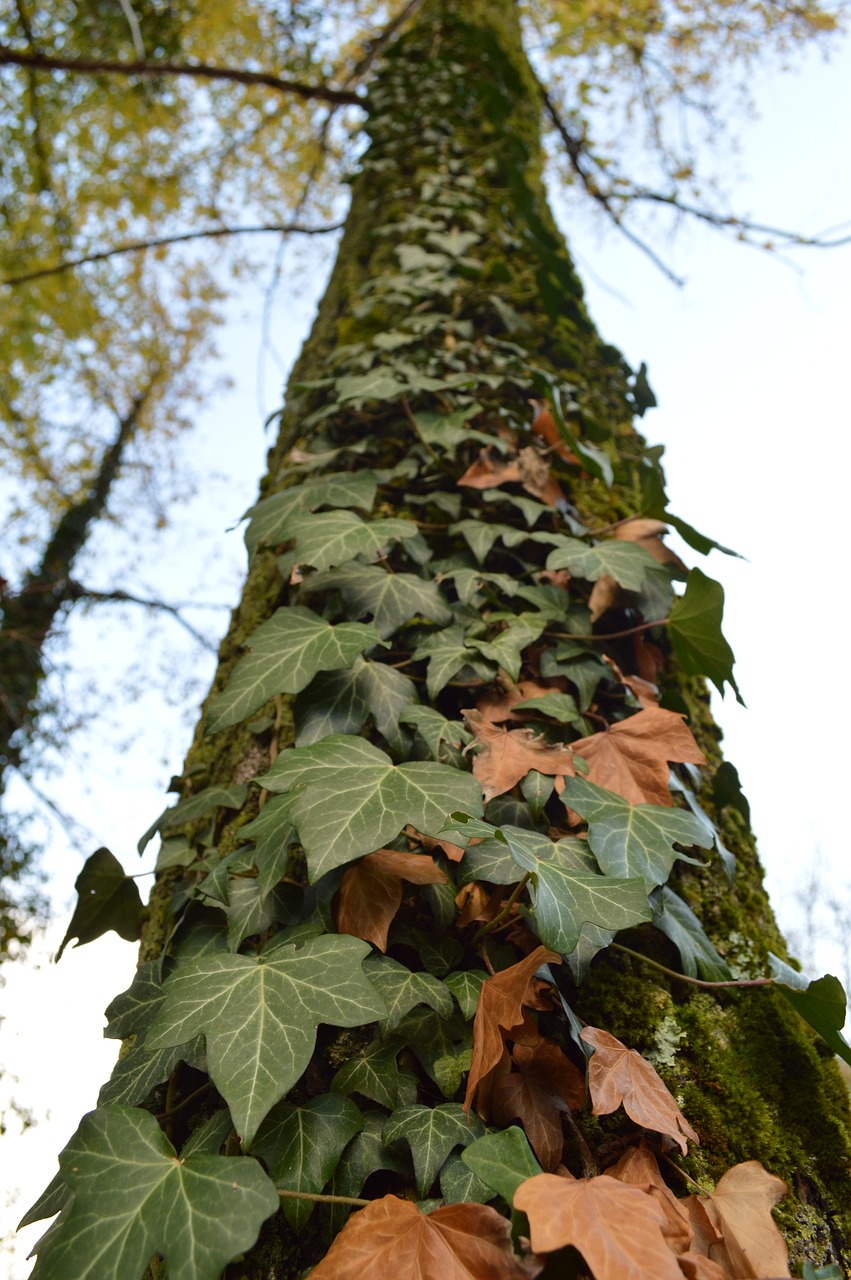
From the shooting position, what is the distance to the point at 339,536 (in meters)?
1.27

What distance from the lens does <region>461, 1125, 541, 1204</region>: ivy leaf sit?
62 centimetres

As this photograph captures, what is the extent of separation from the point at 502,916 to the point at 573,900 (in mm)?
112

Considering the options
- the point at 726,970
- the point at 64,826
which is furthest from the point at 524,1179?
the point at 64,826

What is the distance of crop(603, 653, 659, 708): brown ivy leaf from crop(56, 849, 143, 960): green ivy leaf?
0.93 m

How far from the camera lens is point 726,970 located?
1016 mm

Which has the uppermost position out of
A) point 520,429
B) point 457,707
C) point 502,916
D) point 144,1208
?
point 520,429

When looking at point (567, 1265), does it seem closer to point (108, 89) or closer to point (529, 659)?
point (529, 659)

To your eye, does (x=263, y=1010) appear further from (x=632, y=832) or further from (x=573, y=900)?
(x=632, y=832)

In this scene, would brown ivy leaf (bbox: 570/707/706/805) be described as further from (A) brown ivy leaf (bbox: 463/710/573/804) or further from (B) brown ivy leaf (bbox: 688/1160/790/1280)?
(B) brown ivy leaf (bbox: 688/1160/790/1280)

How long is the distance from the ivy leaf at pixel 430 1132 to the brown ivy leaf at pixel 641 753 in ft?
1.60

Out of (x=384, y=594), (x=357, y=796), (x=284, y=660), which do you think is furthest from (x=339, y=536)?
(x=357, y=796)

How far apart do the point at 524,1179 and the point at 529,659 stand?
0.80 m

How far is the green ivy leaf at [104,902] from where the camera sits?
1.23 metres

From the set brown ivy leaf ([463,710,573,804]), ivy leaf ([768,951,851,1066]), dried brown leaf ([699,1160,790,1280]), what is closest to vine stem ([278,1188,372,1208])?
dried brown leaf ([699,1160,790,1280])
